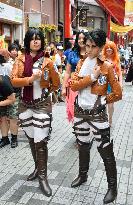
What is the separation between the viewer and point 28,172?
528 cm

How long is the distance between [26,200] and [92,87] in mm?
1482

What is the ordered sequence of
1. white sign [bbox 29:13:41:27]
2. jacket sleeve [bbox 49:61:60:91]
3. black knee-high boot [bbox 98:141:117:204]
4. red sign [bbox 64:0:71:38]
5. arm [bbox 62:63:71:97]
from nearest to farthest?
black knee-high boot [bbox 98:141:117:204]
jacket sleeve [bbox 49:61:60:91]
arm [bbox 62:63:71:97]
white sign [bbox 29:13:41:27]
red sign [bbox 64:0:71:38]

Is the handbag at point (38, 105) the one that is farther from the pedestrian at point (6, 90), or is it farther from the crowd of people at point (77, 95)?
the pedestrian at point (6, 90)

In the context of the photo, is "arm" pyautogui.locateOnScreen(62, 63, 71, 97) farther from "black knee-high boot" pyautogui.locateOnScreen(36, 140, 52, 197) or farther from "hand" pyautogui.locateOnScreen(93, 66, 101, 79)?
"hand" pyautogui.locateOnScreen(93, 66, 101, 79)

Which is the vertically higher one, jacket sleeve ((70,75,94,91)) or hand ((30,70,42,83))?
hand ((30,70,42,83))

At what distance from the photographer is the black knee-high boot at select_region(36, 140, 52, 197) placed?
178 inches

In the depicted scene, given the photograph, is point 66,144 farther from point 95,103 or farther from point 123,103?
point 123,103

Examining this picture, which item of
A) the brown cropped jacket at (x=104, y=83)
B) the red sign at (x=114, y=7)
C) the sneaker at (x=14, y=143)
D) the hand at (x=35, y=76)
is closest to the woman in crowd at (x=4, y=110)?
the sneaker at (x=14, y=143)

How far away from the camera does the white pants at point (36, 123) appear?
448 centimetres

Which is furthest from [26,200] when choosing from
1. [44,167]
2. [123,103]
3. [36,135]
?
[123,103]

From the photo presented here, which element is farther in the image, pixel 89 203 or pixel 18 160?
pixel 18 160

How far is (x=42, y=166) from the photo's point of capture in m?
4.60

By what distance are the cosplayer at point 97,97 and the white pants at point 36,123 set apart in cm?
37

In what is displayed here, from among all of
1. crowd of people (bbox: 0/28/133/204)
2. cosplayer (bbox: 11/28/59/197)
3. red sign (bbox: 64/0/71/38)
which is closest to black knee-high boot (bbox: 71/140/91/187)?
crowd of people (bbox: 0/28/133/204)
